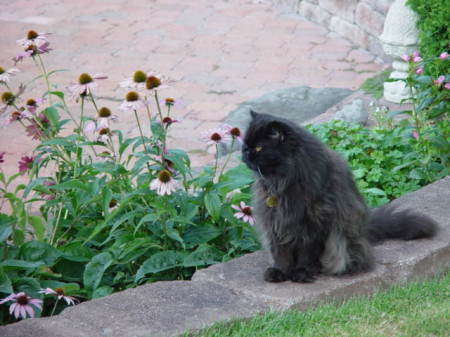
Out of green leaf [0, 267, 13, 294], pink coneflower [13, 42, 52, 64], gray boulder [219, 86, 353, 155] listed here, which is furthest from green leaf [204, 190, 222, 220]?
gray boulder [219, 86, 353, 155]

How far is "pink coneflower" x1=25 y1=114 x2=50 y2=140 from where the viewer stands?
450cm

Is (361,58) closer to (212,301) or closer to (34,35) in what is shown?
(34,35)

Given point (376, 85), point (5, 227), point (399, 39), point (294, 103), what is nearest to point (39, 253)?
point (5, 227)

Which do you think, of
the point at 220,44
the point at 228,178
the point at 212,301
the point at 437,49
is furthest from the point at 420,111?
the point at 220,44

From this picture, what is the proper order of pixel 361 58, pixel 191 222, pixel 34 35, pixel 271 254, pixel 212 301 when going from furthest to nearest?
pixel 361 58 → pixel 34 35 → pixel 191 222 → pixel 271 254 → pixel 212 301

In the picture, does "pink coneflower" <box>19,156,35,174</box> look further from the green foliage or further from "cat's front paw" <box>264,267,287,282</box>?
the green foliage

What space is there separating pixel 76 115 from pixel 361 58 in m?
3.44

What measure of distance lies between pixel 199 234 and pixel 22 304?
1.04 meters

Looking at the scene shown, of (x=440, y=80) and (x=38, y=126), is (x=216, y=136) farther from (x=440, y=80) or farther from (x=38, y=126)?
(x=440, y=80)

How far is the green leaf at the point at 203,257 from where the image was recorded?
3885 mm

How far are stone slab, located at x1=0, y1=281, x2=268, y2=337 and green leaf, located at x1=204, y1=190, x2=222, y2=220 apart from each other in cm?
48

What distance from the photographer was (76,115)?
744 cm

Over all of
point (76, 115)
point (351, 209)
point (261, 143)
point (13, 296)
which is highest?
→ point (261, 143)

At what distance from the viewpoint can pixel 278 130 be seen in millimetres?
3352
